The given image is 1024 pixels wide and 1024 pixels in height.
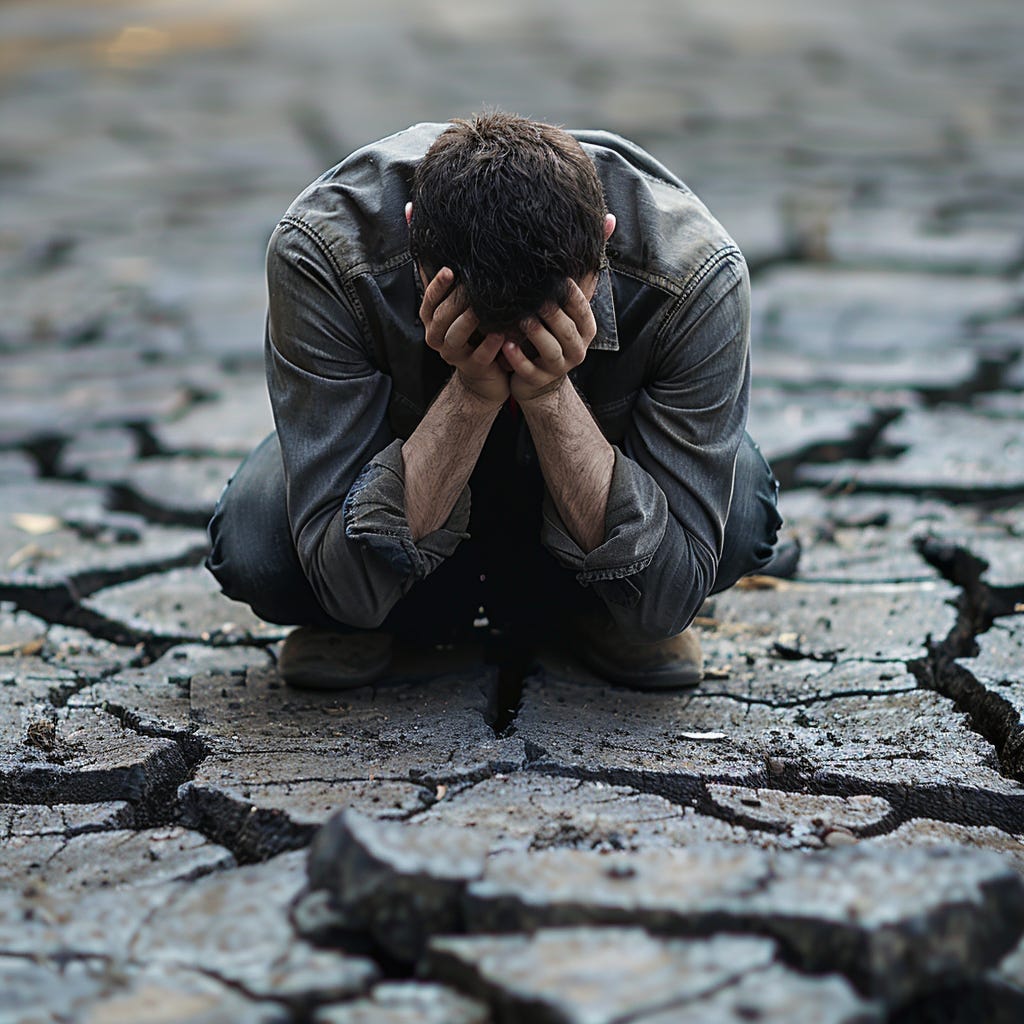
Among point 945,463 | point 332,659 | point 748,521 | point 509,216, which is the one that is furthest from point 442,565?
point 945,463

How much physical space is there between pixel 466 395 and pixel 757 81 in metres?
8.04

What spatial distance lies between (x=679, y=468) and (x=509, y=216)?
0.51 metres

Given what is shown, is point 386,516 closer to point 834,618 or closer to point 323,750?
point 323,750

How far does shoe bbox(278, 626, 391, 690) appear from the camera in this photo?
2314 mm

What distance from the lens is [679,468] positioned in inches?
79.7

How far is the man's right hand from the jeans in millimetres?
440

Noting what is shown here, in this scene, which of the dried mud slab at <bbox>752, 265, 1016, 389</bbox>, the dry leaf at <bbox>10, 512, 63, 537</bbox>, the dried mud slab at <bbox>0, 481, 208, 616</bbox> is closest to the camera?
the dried mud slab at <bbox>0, 481, 208, 616</bbox>

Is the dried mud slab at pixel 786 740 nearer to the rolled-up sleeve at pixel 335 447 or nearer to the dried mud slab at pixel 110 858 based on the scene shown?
the rolled-up sleeve at pixel 335 447

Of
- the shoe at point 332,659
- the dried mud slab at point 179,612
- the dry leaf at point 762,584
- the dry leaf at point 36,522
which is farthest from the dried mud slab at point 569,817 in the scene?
the dry leaf at point 36,522

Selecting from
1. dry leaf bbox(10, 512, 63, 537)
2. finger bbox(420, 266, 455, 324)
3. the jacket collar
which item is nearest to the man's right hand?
finger bbox(420, 266, 455, 324)

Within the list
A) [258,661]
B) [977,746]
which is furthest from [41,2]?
[977,746]

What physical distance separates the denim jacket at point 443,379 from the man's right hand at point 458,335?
0.18 metres

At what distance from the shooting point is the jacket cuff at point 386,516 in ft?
6.47

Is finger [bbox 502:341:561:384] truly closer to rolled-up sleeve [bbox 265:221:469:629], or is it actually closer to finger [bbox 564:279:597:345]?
finger [bbox 564:279:597:345]
